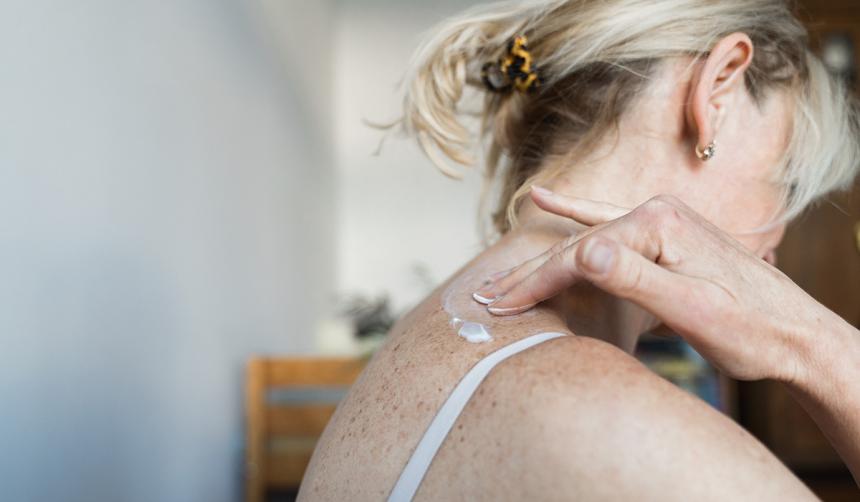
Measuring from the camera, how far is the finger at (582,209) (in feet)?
2.85

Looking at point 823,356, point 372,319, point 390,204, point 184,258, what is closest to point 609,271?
point 823,356

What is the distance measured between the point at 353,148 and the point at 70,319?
3761 mm

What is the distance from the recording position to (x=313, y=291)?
159 inches

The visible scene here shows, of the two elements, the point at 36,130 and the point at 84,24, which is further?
the point at 84,24

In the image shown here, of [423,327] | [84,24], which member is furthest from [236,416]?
[423,327]

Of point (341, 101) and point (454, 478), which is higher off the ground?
point (454, 478)

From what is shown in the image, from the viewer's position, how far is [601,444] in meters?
0.59

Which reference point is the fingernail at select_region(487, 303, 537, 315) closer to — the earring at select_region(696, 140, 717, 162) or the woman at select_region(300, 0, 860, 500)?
the woman at select_region(300, 0, 860, 500)

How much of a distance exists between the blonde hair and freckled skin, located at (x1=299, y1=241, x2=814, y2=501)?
0.35 m

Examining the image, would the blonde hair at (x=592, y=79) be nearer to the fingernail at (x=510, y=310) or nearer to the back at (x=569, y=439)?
the fingernail at (x=510, y=310)

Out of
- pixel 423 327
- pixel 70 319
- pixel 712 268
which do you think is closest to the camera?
pixel 712 268

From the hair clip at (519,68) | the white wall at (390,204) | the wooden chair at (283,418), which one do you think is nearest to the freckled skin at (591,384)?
the hair clip at (519,68)

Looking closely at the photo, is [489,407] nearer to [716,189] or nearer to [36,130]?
[716,189]

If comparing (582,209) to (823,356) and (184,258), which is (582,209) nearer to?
(823,356)
